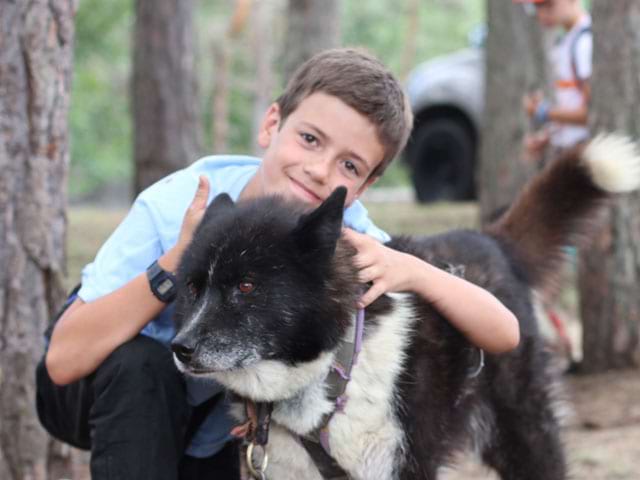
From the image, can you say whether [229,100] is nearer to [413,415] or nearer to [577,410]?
[577,410]

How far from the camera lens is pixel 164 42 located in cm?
916

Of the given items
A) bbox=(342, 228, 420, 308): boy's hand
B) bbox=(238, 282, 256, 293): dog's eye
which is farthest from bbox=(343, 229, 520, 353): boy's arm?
bbox=(238, 282, 256, 293): dog's eye

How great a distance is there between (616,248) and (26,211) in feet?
10.6

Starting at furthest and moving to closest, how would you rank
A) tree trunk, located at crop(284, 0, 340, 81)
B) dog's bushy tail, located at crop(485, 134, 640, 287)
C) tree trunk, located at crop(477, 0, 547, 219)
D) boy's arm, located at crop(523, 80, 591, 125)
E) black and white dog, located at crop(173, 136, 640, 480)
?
tree trunk, located at crop(284, 0, 340, 81)
tree trunk, located at crop(477, 0, 547, 219)
boy's arm, located at crop(523, 80, 591, 125)
dog's bushy tail, located at crop(485, 134, 640, 287)
black and white dog, located at crop(173, 136, 640, 480)

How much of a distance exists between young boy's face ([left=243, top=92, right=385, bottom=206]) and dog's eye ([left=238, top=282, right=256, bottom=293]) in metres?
0.48

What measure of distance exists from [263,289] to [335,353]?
0.95 ft

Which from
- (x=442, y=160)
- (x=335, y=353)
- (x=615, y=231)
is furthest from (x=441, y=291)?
(x=442, y=160)

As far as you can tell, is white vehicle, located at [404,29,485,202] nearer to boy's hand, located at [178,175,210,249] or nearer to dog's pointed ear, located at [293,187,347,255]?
boy's hand, located at [178,175,210,249]

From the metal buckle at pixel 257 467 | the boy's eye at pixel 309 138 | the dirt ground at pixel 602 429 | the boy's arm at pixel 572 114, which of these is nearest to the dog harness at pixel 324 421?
the metal buckle at pixel 257 467

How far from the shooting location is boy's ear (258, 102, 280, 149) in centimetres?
320

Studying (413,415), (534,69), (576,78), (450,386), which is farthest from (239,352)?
(534,69)

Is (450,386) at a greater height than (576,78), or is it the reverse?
(576,78)

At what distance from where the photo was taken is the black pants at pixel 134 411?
2766mm

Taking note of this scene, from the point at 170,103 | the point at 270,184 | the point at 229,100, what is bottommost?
the point at 229,100
